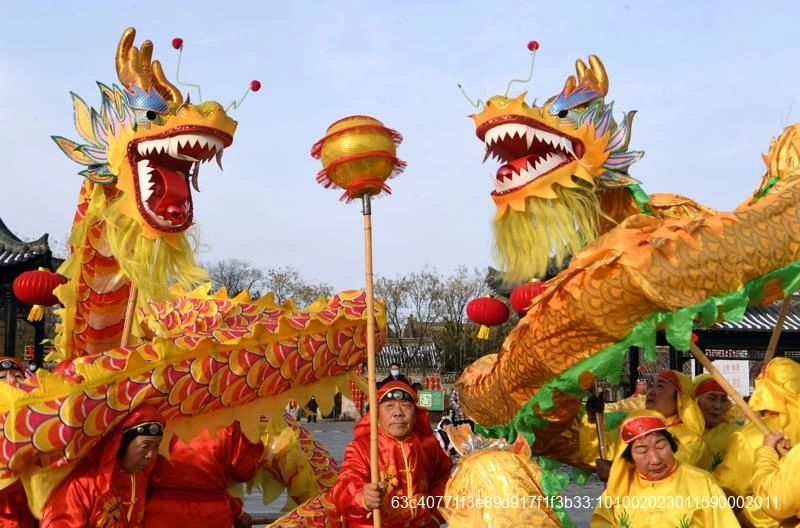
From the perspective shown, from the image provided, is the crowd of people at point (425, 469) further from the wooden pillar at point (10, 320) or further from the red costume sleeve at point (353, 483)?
the wooden pillar at point (10, 320)

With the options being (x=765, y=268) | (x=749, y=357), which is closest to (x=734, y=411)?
(x=765, y=268)

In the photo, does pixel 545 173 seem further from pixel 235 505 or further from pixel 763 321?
pixel 763 321

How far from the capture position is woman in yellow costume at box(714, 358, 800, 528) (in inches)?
154

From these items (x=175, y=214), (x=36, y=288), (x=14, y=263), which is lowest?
(x=175, y=214)

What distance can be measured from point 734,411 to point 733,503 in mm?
1229

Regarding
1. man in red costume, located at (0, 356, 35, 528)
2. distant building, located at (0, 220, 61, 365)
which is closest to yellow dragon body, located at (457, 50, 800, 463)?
man in red costume, located at (0, 356, 35, 528)

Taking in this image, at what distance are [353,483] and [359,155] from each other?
152cm

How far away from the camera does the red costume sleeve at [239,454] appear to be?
4367 millimetres

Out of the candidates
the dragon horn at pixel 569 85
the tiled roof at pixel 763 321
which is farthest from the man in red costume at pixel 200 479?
the tiled roof at pixel 763 321

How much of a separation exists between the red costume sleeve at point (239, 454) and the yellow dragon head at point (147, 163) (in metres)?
0.82

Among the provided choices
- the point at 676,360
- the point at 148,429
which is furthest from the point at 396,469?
the point at 676,360

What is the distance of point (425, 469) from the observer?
415cm

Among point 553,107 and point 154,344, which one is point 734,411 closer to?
point 553,107

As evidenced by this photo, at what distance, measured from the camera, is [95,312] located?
14.9 ft
